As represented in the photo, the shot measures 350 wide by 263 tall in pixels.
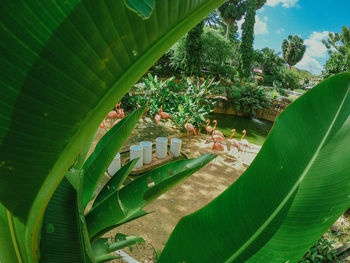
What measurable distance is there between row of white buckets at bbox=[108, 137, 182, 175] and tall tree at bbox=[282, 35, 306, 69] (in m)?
36.1

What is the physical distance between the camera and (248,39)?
1256 cm

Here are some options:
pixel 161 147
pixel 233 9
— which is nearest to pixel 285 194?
pixel 161 147

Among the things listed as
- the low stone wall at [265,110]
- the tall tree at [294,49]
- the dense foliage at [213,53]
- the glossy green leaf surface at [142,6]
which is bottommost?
the glossy green leaf surface at [142,6]

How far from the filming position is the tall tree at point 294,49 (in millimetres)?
32125

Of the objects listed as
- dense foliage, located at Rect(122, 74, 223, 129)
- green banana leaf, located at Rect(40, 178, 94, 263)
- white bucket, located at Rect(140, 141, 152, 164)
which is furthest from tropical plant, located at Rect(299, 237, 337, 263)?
dense foliage, located at Rect(122, 74, 223, 129)

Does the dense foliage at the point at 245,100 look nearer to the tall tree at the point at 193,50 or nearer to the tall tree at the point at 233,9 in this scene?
the tall tree at the point at 193,50

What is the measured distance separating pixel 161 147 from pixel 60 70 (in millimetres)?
3254

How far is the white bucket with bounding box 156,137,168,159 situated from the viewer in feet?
11.4

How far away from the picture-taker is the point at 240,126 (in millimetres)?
6965

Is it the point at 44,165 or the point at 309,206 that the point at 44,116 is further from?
the point at 309,206

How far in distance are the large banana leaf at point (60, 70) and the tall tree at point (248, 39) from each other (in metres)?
13.7

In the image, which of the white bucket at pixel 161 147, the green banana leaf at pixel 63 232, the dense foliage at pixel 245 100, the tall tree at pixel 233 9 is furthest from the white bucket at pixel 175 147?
the tall tree at pixel 233 9

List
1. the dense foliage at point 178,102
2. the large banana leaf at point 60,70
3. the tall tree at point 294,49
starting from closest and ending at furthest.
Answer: the large banana leaf at point 60,70 → the dense foliage at point 178,102 → the tall tree at point 294,49

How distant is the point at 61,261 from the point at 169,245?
0.27 m
